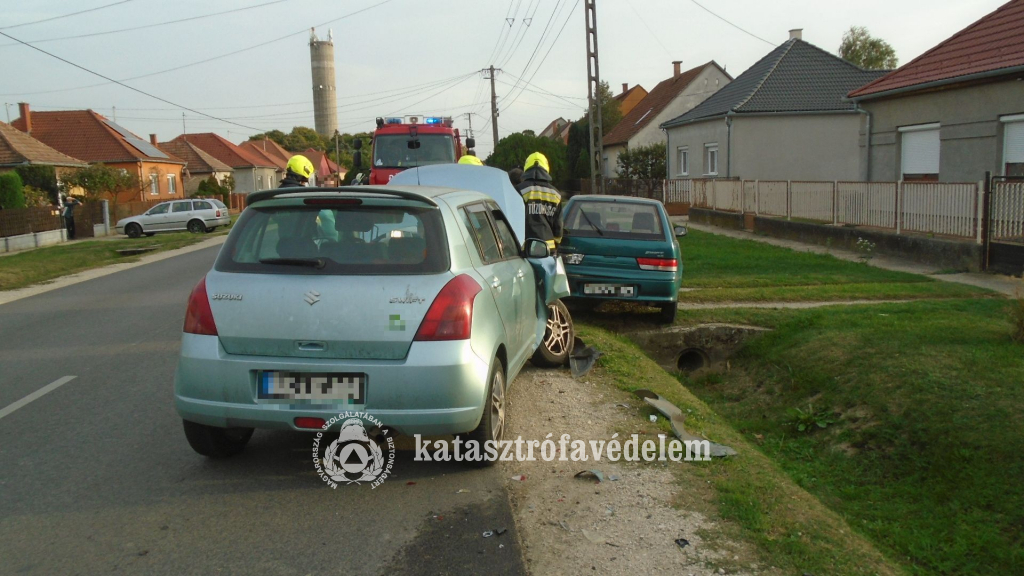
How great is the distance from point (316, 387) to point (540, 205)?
5019mm

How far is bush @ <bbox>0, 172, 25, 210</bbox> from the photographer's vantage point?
92.0 ft

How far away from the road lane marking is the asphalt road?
0.03 metres

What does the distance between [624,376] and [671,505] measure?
302cm

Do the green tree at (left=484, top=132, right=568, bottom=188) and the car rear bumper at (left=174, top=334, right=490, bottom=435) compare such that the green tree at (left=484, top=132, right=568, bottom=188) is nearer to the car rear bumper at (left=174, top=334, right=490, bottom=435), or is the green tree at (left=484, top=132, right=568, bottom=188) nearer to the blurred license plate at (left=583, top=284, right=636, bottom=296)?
the blurred license plate at (left=583, top=284, right=636, bottom=296)

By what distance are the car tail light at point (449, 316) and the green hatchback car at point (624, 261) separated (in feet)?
17.6

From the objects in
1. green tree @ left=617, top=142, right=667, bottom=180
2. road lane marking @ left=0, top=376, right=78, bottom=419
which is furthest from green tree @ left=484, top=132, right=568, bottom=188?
road lane marking @ left=0, top=376, right=78, bottom=419

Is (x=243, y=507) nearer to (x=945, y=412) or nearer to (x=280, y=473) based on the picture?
(x=280, y=473)

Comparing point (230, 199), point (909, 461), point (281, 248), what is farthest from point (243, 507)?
point (230, 199)

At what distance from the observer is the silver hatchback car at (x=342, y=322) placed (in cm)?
442

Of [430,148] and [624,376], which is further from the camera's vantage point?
[430,148]

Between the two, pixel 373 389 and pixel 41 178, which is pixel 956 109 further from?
pixel 41 178

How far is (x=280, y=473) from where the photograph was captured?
16.3 ft

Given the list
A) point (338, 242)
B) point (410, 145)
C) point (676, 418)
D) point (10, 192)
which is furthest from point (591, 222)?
point (10, 192)

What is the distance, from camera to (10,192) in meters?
28.2
